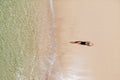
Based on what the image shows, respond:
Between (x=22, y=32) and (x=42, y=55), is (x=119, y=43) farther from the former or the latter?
(x=22, y=32)

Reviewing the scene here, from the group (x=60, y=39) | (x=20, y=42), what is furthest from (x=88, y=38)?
(x=20, y=42)

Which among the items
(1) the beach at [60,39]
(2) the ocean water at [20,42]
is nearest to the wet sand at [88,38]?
(1) the beach at [60,39]

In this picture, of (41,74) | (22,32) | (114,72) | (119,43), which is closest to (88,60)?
(114,72)

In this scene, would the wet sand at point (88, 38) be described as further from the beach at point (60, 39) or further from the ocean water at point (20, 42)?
the ocean water at point (20, 42)

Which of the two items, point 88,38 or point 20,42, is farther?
point 88,38

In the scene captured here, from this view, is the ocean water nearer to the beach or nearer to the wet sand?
the beach

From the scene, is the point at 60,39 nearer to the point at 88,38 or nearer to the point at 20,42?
the point at 88,38
